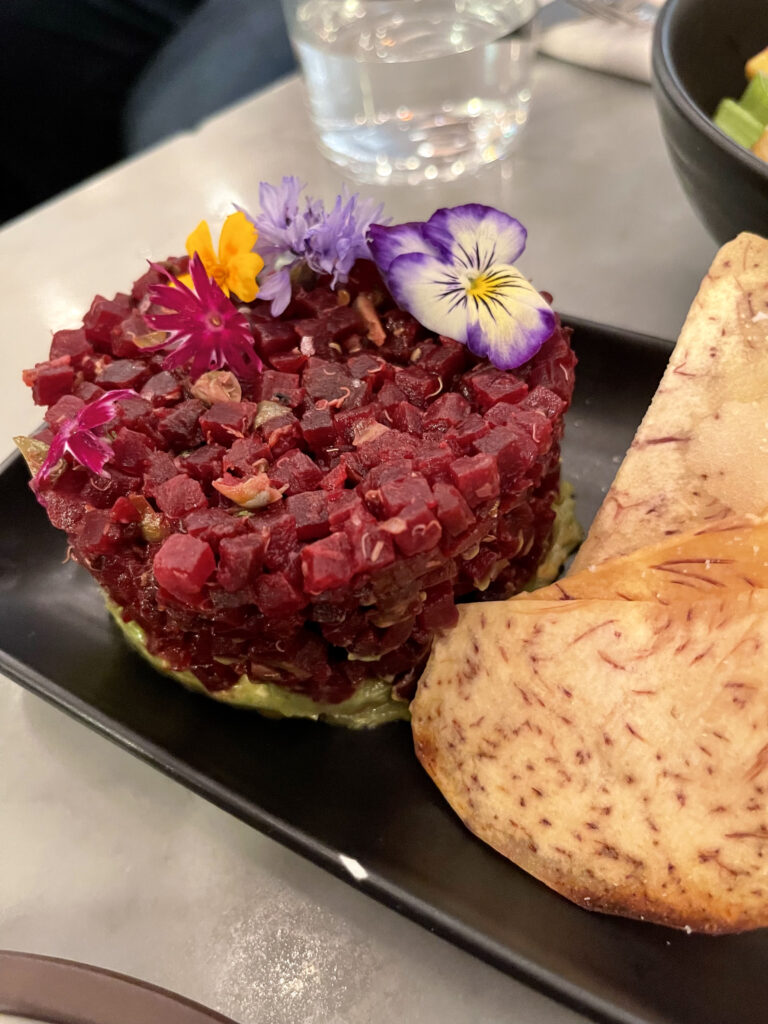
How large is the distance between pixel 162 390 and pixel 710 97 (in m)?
1.42

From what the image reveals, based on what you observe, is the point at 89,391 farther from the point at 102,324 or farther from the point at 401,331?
the point at 401,331

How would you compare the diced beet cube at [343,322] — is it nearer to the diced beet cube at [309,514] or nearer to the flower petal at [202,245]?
the flower petal at [202,245]

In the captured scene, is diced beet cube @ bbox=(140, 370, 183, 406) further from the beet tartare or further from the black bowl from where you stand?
the black bowl

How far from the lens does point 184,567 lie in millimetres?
979

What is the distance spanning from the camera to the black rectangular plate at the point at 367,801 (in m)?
0.93

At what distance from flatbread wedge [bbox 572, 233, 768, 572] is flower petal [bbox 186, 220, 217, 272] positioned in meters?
0.70

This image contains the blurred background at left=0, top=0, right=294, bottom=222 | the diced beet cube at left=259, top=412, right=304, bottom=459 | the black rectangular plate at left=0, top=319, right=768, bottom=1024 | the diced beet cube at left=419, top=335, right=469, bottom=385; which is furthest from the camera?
the blurred background at left=0, top=0, right=294, bottom=222

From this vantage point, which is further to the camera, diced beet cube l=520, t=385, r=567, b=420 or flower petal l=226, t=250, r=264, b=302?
flower petal l=226, t=250, r=264, b=302

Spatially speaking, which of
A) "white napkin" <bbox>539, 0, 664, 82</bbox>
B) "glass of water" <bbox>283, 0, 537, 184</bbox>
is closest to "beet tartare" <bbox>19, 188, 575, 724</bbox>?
"glass of water" <bbox>283, 0, 537, 184</bbox>

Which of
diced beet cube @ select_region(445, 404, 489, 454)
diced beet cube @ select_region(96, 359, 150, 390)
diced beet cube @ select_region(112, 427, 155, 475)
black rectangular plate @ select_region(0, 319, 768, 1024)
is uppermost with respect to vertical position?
diced beet cube @ select_region(96, 359, 150, 390)

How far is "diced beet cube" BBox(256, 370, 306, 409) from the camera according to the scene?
1.21 m

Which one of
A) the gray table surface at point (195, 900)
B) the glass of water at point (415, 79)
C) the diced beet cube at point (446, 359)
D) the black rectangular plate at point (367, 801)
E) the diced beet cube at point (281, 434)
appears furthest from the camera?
the glass of water at point (415, 79)

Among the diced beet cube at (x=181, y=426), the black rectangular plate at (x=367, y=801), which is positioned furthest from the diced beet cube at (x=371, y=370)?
the black rectangular plate at (x=367, y=801)

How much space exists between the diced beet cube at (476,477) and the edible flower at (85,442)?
445 millimetres
